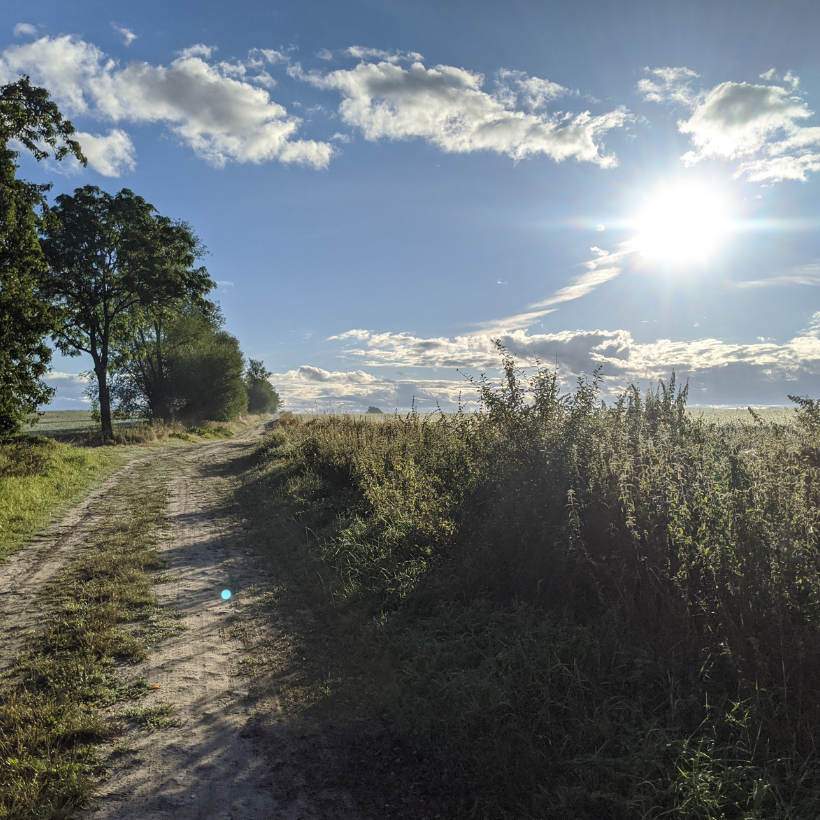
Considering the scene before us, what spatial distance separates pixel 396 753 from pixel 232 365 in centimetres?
4351

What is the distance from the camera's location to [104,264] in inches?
1085

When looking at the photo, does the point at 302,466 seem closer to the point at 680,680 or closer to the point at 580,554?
the point at 580,554

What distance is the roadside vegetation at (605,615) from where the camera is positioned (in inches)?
132

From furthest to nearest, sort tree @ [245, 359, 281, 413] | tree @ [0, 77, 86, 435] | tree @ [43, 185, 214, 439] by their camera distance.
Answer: tree @ [245, 359, 281, 413]
tree @ [43, 185, 214, 439]
tree @ [0, 77, 86, 435]

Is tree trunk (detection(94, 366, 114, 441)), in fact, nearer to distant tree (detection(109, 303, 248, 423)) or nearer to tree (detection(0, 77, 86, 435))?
distant tree (detection(109, 303, 248, 423))

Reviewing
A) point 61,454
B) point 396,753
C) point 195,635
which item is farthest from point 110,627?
point 61,454

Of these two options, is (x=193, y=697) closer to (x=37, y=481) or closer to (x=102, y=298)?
(x=37, y=481)

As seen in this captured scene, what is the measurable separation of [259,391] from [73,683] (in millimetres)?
80268

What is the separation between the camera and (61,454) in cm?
1653

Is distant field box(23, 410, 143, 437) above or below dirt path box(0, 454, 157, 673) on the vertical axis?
above

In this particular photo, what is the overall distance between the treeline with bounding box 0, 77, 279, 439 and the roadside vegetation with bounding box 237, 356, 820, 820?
12785 mm

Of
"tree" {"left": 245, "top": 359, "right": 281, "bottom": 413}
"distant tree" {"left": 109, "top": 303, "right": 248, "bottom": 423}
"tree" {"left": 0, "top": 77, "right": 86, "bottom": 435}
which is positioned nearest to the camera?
"tree" {"left": 0, "top": 77, "right": 86, "bottom": 435}

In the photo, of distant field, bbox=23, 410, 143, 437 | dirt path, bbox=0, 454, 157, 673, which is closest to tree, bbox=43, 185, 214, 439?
distant field, bbox=23, 410, 143, 437

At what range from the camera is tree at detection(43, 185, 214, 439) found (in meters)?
26.5
